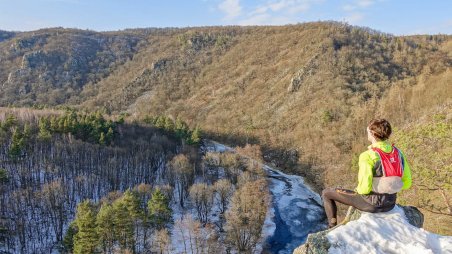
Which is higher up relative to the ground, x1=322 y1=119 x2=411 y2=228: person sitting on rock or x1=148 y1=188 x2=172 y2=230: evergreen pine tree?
x1=322 y1=119 x2=411 y2=228: person sitting on rock

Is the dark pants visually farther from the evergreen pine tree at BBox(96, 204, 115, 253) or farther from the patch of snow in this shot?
the evergreen pine tree at BBox(96, 204, 115, 253)

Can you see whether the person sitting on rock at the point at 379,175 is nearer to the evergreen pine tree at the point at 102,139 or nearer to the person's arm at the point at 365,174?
the person's arm at the point at 365,174

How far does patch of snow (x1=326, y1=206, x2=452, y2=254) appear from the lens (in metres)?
8.89

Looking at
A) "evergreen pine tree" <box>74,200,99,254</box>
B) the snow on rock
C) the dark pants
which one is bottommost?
"evergreen pine tree" <box>74,200,99,254</box>

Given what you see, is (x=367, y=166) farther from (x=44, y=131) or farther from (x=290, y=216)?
(x=44, y=131)

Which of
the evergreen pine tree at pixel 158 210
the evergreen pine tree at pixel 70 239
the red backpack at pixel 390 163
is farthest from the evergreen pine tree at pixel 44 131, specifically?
the red backpack at pixel 390 163

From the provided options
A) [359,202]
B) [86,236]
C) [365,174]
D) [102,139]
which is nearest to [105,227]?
[86,236]

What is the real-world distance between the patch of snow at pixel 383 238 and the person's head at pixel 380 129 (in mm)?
2073

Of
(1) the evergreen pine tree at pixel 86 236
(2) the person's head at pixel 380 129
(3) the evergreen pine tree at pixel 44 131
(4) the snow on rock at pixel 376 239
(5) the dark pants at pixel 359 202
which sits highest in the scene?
(2) the person's head at pixel 380 129

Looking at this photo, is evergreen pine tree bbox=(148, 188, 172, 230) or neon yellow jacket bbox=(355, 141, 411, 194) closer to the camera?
neon yellow jacket bbox=(355, 141, 411, 194)

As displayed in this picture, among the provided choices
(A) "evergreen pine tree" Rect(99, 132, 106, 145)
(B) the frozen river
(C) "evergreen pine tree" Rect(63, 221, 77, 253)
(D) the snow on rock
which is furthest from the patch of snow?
(A) "evergreen pine tree" Rect(99, 132, 106, 145)

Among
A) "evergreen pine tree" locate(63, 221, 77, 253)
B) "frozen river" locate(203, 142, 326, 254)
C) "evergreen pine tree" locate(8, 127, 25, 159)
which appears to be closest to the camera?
"evergreen pine tree" locate(63, 221, 77, 253)

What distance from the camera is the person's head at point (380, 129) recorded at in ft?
32.0

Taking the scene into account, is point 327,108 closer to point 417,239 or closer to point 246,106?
point 246,106
